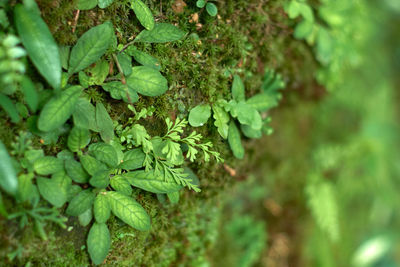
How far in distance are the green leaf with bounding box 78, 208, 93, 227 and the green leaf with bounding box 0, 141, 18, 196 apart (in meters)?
0.32

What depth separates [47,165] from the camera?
130 cm

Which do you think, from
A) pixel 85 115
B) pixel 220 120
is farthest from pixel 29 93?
pixel 220 120

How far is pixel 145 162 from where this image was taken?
1491mm

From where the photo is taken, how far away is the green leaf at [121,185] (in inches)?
57.2

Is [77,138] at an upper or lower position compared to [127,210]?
upper

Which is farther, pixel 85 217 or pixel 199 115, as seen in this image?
pixel 199 115

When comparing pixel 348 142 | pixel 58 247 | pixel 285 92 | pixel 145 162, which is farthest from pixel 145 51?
pixel 348 142

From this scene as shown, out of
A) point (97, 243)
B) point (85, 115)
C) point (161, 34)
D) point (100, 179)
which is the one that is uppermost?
point (161, 34)

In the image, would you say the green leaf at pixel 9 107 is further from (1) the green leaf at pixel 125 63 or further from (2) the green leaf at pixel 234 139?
(2) the green leaf at pixel 234 139

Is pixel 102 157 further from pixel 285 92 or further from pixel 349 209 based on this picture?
pixel 349 209

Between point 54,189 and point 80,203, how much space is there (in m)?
0.13

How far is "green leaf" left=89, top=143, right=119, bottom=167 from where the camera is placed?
1.40 meters

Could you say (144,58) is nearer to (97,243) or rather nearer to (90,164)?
(90,164)

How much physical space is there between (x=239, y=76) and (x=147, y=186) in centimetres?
80
